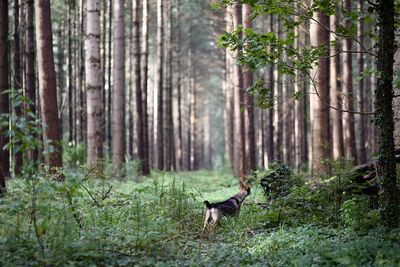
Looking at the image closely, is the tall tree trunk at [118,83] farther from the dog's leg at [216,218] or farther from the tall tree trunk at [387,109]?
the tall tree trunk at [387,109]

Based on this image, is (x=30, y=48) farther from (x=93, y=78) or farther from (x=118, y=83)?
(x=93, y=78)

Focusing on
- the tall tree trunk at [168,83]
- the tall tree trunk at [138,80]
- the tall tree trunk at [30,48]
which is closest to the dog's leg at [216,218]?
the tall tree trunk at [30,48]

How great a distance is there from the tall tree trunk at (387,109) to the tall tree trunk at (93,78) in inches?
300

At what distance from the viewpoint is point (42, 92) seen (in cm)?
1121

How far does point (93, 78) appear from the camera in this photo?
1188 centimetres

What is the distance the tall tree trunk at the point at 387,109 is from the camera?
5.79 m

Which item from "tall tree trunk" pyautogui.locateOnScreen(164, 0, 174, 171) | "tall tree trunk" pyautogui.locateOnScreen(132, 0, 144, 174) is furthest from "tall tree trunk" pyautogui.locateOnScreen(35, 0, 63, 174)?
"tall tree trunk" pyautogui.locateOnScreen(164, 0, 174, 171)

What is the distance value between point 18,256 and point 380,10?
5.00 metres

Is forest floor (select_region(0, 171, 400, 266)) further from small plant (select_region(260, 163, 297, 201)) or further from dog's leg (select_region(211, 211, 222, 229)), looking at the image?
small plant (select_region(260, 163, 297, 201))

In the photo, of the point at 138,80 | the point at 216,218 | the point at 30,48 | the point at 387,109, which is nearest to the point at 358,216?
the point at 387,109

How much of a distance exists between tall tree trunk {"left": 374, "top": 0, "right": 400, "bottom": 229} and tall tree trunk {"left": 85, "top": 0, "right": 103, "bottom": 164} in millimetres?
7609

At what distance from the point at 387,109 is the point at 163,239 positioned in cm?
330

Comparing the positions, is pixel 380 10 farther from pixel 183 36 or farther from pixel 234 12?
pixel 183 36

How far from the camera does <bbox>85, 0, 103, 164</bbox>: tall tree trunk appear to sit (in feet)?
38.7
